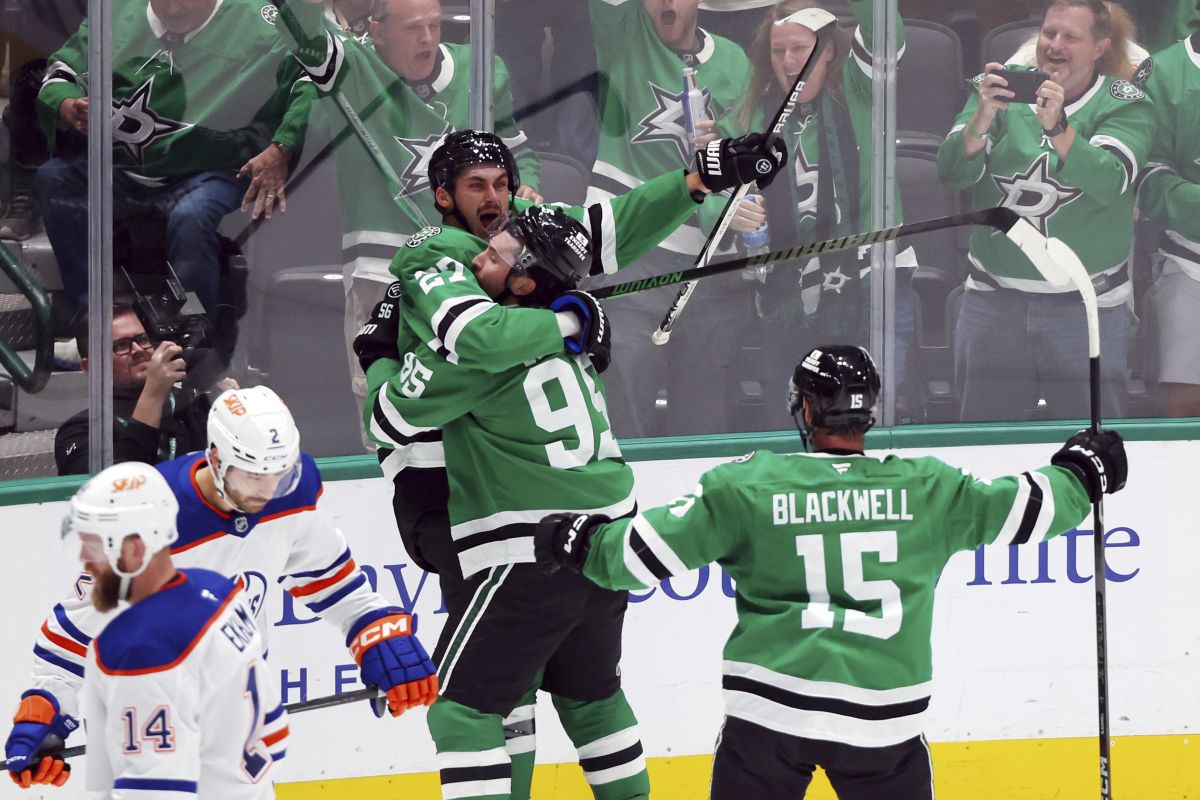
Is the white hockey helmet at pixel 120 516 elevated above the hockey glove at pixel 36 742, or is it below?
above

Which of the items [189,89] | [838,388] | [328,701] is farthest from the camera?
[189,89]

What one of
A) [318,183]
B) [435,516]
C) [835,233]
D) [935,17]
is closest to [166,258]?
[318,183]

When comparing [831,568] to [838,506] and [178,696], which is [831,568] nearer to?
[838,506]

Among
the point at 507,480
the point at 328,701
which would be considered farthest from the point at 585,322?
the point at 328,701

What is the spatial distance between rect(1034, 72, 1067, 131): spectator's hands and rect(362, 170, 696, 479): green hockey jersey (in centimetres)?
116

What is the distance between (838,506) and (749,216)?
1625 mm

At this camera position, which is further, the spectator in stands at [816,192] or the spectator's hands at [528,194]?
the spectator in stands at [816,192]

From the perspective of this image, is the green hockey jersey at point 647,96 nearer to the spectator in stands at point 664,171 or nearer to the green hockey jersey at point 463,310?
the spectator in stands at point 664,171

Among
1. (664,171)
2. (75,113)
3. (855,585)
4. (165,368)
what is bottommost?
(855,585)

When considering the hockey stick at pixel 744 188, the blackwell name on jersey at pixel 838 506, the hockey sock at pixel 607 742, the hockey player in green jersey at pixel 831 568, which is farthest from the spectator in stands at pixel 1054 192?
the blackwell name on jersey at pixel 838 506

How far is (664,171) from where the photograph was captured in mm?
4172

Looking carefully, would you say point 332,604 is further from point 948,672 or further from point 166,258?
point 948,672

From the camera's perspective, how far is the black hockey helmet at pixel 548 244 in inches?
127

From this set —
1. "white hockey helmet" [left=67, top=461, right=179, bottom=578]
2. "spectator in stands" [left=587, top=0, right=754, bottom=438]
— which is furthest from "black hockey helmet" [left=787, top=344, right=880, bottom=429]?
"spectator in stands" [left=587, top=0, right=754, bottom=438]
